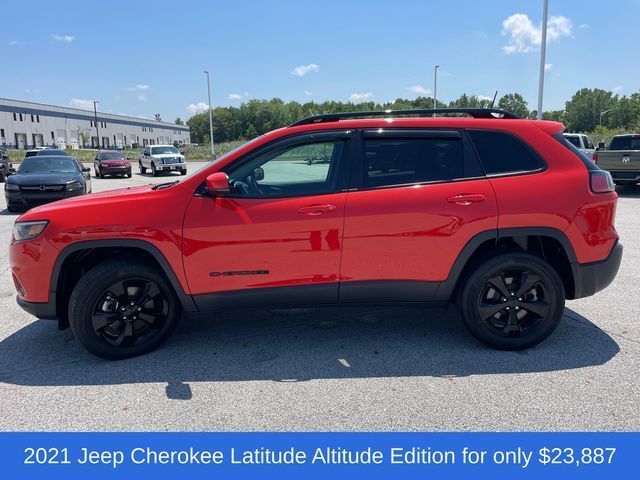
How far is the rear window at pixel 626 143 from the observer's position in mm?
14598

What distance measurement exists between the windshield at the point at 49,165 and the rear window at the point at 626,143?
1638cm

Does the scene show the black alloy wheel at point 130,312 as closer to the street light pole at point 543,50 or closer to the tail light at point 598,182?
the tail light at point 598,182

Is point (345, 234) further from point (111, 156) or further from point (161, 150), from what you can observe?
point (161, 150)

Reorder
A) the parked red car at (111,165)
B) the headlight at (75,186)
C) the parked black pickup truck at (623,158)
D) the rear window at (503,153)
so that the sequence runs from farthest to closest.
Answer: the parked red car at (111,165), the parked black pickup truck at (623,158), the headlight at (75,186), the rear window at (503,153)

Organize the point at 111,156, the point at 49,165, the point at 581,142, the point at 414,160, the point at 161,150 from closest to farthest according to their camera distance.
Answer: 1. the point at 414,160
2. the point at 49,165
3. the point at 581,142
4. the point at 111,156
5. the point at 161,150

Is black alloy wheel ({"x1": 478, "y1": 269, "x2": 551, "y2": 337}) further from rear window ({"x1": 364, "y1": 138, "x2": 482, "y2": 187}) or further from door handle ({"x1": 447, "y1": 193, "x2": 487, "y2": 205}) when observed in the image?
rear window ({"x1": 364, "y1": 138, "x2": 482, "y2": 187})

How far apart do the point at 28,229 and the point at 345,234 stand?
7.90ft

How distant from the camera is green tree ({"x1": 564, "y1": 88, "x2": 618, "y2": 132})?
119000 mm

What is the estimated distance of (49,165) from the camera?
42.0 ft

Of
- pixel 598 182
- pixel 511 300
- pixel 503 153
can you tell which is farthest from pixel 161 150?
pixel 598 182

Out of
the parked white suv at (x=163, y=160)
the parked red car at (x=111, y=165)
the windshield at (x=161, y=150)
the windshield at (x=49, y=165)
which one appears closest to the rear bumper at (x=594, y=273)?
the windshield at (x=49, y=165)

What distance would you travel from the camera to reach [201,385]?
128 inches

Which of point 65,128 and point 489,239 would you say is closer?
point 489,239
